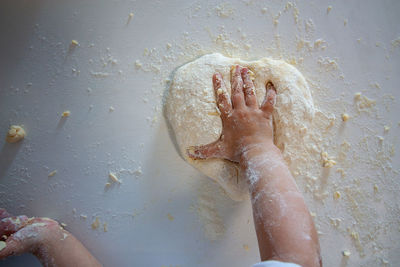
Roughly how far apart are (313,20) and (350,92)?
346mm

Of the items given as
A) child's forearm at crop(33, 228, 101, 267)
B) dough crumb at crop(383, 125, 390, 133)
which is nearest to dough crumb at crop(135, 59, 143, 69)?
child's forearm at crop(33, 228, 101, 267)

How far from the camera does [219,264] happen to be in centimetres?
105

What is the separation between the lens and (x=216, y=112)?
3.11 ft

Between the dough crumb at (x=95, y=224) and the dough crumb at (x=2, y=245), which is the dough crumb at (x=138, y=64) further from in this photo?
the dough crumb at (x=2, y=245)

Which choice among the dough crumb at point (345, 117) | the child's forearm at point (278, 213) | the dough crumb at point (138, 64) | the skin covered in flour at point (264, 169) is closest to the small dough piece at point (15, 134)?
the dough crumb at point (138, 64)

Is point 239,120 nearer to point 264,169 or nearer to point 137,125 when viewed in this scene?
point 264,169

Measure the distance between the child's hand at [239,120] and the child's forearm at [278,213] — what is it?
5 centimetres

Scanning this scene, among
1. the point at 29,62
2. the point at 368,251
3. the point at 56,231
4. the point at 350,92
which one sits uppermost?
the point at 29,62

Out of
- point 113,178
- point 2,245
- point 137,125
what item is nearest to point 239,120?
point 137,125

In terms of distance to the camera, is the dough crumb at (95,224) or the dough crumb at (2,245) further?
the dough crumb at (95,224)

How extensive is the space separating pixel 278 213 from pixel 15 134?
3.22 feet

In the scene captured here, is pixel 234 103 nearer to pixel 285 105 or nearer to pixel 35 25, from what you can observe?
pixel 285 105

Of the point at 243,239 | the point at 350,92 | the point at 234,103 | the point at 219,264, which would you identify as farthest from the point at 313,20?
the point at 219,264

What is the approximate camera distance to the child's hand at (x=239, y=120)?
87 cm
